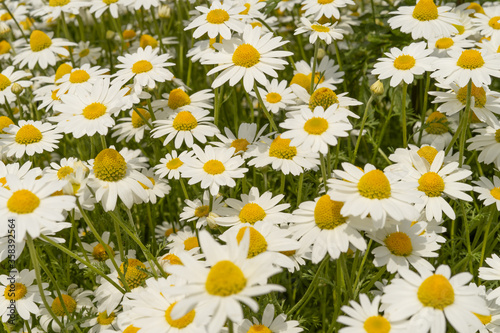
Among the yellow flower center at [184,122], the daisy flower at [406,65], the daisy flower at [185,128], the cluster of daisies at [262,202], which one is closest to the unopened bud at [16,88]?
the cluster of daisies at [262,202]

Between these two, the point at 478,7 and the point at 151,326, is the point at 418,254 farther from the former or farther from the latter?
the point at 478,7

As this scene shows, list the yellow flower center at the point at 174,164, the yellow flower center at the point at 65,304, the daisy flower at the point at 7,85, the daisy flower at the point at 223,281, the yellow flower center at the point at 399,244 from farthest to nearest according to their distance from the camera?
the daisy flower at the point at 7,85
the yellow flower center at the point at 174,164
the yellow flower center at the point at 65,304
the yellow flower center at the point at 399,244
the daisy flower at the point at 223,281

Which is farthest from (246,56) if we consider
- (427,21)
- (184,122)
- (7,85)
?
(7,85)

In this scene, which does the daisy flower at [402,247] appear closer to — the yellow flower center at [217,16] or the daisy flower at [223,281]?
the daisy flower at [223,281]

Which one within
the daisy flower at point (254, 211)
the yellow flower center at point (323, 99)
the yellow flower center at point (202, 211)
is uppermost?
the yellow flower center at point (323, 99)

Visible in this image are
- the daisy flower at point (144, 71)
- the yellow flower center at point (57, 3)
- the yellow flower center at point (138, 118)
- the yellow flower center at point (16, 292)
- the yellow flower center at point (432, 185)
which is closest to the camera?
the yellow flower center at point (432, 185)

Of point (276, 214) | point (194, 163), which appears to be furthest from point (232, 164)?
point (276, 214)

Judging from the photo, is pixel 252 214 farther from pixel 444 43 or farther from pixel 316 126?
pixel 444 43
